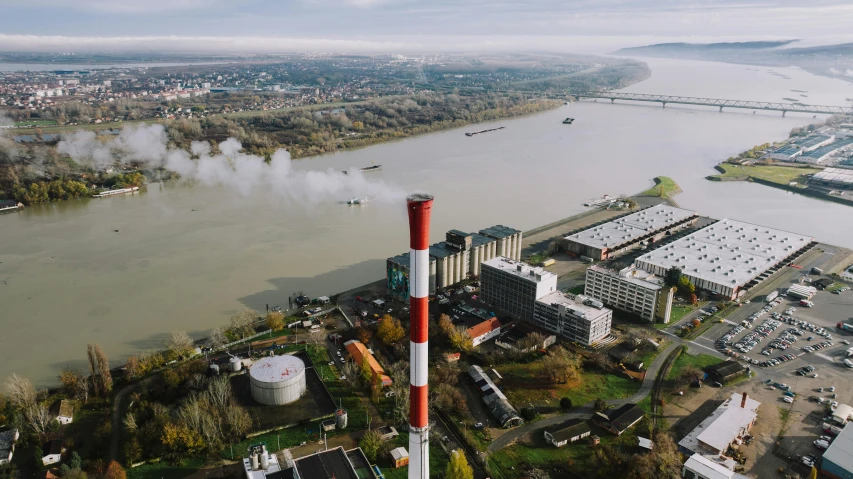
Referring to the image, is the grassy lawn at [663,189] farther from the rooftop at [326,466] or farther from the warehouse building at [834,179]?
the rooftop at [326,466]

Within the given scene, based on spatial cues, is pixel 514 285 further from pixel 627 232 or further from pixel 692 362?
pixel 627 232

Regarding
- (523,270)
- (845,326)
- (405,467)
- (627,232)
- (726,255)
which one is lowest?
(405,467)

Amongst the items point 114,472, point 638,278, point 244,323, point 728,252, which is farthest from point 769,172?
point 114,472

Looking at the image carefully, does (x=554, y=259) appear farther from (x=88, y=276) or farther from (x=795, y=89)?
(x=795, y=89)

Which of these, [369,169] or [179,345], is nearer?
[179,345]

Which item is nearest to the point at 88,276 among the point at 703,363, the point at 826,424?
the point at 703,363

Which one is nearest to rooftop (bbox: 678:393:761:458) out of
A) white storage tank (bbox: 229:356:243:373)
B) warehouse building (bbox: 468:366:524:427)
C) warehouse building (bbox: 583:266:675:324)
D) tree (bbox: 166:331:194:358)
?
warehouse building (bbox: 468:366:524:427)
